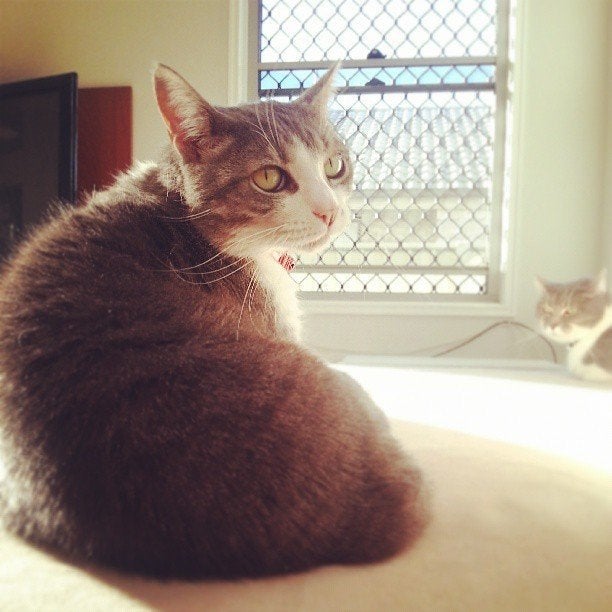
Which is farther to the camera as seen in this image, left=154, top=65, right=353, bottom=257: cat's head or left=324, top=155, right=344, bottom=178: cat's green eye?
left=324, top=155, right=344, bottom=178: cat's green eye

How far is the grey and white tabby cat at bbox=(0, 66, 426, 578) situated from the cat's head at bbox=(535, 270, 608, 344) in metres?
1.46

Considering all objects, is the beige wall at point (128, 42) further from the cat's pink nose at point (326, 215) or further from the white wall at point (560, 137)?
the cat's pink nose at point (326, 215)

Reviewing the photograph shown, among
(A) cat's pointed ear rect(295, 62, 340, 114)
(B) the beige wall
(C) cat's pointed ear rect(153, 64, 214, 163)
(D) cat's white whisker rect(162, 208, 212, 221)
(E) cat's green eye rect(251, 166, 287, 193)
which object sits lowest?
(D) cat's white whisker rect(162, 208, 212, 221)

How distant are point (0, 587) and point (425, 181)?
2.25 metres

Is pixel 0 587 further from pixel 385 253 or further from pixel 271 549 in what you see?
pixel 385 253

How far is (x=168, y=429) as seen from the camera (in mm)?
486

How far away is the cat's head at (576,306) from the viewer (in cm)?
188

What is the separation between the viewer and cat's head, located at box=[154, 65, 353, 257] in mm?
802

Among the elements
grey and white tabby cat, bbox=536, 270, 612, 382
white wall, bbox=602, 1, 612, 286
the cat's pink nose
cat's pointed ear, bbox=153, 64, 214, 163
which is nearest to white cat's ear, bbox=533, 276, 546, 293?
grey and white tabby cat, bbox=536, 270, 612, 382

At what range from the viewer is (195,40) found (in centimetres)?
225

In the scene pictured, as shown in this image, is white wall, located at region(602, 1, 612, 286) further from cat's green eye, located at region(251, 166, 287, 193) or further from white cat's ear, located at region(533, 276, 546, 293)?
cat's green eye, located at region(251, 166, 287, 193)

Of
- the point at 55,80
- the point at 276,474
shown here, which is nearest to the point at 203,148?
the point at 276,474

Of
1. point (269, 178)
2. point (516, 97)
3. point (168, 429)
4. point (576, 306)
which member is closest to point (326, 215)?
point (269, 178)

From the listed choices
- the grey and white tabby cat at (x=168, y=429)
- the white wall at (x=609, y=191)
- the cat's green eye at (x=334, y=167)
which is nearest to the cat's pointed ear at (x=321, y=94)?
the cat's green eye at (x=334, y=167)
